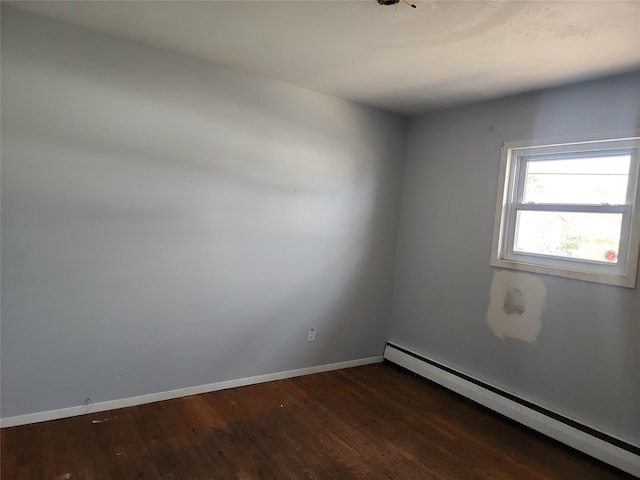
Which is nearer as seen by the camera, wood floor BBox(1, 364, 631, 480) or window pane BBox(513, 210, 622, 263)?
wood floor BBox(1, 364, 631, 480)

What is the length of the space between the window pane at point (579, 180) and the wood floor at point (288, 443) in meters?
1.70

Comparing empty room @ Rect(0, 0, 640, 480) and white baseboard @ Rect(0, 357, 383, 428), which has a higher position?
empty room @ Rect(0, 0, 640, 480)

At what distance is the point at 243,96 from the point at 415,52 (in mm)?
1303

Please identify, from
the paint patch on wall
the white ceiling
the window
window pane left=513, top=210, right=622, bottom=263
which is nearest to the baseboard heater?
the paint patch on wall

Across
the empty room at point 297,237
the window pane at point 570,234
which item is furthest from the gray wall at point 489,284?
the window pane at point 570,234

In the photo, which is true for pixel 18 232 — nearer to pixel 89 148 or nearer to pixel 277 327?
pixel 89 148

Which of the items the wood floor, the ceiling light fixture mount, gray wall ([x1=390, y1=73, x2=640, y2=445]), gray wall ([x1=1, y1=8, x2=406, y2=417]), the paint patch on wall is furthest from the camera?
the paint patch on wall

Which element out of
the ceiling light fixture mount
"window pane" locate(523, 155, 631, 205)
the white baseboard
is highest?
the ceiling light fixture mount

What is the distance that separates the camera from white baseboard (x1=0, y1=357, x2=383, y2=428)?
2316 mm

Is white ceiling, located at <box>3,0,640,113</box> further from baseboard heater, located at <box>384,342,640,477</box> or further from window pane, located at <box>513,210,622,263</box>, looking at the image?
baseboard heater, located at <box>384,342,640,477</box>

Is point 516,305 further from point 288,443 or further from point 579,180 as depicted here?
point 288,443

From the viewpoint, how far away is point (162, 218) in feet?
8.63

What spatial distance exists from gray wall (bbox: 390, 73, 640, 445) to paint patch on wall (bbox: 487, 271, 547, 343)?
0.05 meters

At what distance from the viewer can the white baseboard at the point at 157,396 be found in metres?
2.32
